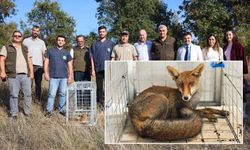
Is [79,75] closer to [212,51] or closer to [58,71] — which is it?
[58,71]

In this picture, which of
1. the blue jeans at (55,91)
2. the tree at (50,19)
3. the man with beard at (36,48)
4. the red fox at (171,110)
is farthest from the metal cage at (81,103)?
the tree at (50,19)

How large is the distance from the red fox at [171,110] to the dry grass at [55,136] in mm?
636

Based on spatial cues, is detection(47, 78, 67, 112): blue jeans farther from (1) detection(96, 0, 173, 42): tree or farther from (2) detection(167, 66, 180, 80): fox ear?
(1) detection(96, 0, 173, 42): tree

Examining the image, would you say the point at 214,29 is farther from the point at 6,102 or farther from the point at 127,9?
the point at 6,102

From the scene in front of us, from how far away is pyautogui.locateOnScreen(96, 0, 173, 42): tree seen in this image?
24.4 metres

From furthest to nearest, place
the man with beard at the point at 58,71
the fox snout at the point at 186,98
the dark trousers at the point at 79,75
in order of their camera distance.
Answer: the dark trousers at the point at 79,75
the man with beard at the point at 58,71
the fox snout at the point at 186,98

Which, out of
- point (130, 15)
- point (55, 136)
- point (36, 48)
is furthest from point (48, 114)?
point (130, 15)

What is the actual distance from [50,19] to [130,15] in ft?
20.7

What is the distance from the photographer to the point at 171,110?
3.04 metres

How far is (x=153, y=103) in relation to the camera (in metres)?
2.98

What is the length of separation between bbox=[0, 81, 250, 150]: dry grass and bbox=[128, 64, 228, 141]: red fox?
2.09ft

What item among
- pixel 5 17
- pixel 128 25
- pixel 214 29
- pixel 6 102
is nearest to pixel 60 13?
pixel 128 25

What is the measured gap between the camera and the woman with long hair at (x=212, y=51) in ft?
13.4

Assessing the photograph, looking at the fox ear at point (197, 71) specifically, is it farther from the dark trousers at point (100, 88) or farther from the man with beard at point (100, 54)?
the man with beard at point (100, 54)
